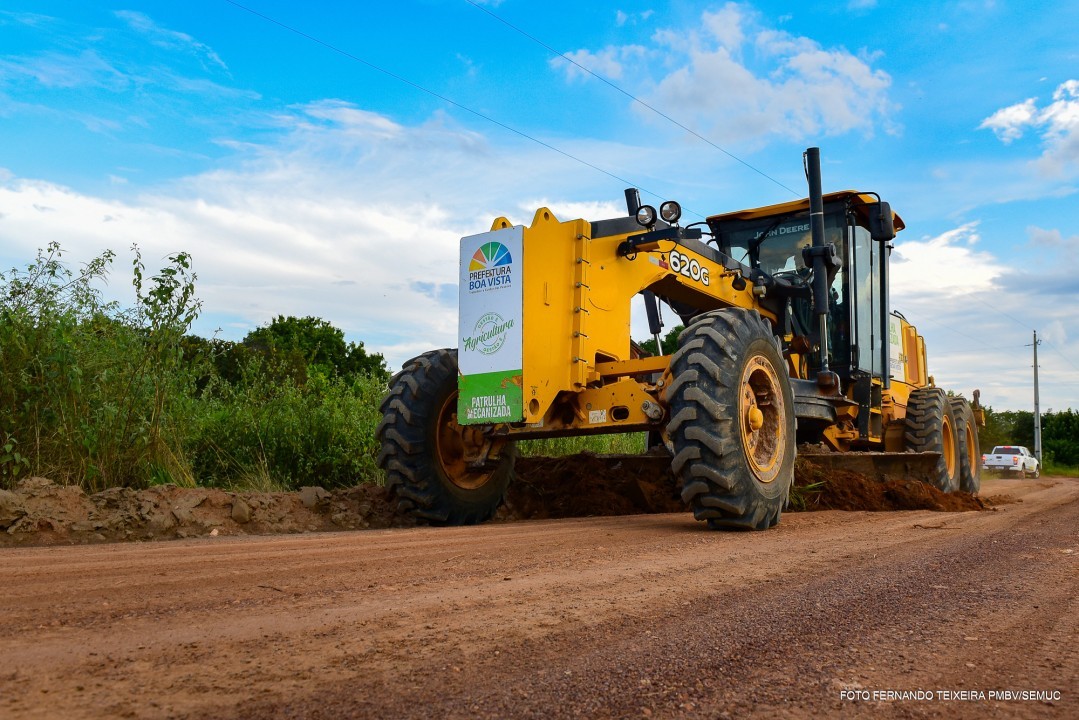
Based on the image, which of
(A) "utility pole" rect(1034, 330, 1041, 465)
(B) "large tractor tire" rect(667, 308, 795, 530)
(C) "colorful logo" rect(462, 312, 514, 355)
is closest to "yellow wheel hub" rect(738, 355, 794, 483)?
(B) "large tractor tire" rect(667, 308, 795, 530)

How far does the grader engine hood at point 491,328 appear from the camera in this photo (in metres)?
6.41

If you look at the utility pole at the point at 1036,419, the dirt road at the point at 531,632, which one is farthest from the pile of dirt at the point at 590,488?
the utility pole at the point at 1036,419

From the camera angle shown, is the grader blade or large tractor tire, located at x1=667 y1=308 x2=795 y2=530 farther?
the grader blade

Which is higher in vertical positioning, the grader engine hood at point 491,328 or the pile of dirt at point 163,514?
the grader engine hood at point 491,328

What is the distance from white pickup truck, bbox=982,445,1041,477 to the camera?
3175cm

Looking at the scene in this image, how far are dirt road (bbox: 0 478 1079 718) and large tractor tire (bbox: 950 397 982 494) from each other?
7230 mm

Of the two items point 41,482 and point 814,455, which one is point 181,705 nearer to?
point 41,482

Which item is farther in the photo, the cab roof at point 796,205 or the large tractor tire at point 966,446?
the large tractor tire at point 966,446

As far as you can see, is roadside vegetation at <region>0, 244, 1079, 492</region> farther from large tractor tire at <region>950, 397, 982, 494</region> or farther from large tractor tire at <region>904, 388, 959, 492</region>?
large tractor tire at <region>950, 397, 982, 494</region>

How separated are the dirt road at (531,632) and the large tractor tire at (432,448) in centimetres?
197

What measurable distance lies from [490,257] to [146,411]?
11.0 feet

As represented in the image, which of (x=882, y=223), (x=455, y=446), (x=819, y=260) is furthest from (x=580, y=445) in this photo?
(x=455, y=446)

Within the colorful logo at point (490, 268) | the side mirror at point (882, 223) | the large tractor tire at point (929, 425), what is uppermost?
the side mirror at point (882, 223)

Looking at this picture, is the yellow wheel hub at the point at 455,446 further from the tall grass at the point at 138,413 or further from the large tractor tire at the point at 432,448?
the tall grass at the point at 138,413
